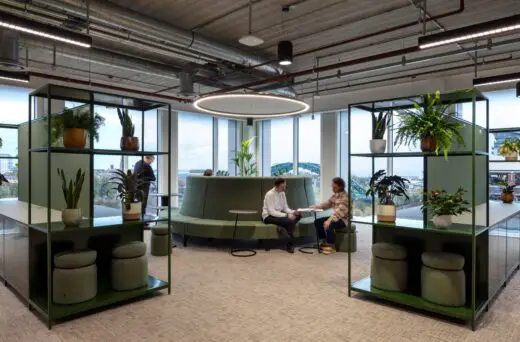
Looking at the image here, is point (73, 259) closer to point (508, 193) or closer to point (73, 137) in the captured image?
point (73, 137)

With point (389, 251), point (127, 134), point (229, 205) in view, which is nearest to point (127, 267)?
point (127, 134)

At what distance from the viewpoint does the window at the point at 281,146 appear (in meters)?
11.1

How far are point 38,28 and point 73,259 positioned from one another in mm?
2440

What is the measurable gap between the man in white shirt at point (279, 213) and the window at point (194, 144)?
15.9 ft

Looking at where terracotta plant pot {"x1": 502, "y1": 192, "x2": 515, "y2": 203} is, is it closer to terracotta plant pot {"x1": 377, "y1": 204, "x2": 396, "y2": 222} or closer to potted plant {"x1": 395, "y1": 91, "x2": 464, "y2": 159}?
potted plant {"x1": 395, "y1": 91, "x2": 464, "y2": 159}

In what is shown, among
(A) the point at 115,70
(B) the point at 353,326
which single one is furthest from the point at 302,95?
(B) the point at 353,326

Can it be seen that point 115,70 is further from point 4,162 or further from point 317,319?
point 317,319

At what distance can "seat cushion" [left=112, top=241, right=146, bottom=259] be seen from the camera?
3.48m

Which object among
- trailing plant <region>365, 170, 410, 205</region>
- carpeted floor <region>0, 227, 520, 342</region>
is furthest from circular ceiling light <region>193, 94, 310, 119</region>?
carpeted floor <region>0, 227, 520, 342</region>

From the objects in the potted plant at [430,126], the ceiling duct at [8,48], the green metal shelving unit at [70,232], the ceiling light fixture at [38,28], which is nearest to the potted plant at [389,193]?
the potted plant at [430,126]

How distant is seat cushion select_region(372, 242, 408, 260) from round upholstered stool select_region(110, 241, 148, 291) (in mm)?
2390

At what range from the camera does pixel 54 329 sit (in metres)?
2.88

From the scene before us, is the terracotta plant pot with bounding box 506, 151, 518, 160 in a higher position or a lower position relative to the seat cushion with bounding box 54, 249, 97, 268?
higher

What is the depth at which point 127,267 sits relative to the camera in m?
3.47
